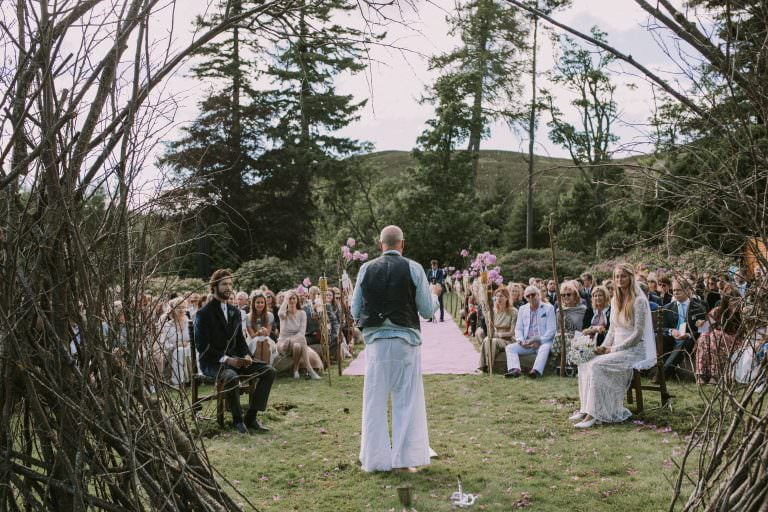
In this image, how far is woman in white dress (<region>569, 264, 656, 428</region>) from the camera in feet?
25.7

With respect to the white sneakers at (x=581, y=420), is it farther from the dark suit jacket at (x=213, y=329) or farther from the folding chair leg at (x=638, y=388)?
the dark suit jacket at (x=213, y=329)

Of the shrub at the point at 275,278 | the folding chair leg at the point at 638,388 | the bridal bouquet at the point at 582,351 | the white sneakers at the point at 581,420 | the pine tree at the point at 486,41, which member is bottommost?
the white sneakers at the point at 581,420

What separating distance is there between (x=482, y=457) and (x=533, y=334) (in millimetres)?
5196

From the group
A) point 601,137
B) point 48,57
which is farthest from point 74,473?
point 601,137

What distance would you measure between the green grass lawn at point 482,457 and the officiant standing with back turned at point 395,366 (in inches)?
8.8

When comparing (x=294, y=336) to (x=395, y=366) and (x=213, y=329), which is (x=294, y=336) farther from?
(x=395, y=366)

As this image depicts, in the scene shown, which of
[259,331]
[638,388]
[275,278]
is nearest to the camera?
[638,388]

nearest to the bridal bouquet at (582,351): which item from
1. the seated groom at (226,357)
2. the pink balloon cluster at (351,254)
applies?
the seated groom at (226,357)

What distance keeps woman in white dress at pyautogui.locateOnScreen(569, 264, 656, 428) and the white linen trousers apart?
2.64 metres

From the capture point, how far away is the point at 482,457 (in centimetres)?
655

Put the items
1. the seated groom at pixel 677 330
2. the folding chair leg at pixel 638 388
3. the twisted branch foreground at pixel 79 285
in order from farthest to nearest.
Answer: the seated groom at pixel 677 330 → the folding chair leg at pixel 638 388 → the twisted branch foreground at pixel 79 285

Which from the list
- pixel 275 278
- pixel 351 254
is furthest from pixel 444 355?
pixel 275 278

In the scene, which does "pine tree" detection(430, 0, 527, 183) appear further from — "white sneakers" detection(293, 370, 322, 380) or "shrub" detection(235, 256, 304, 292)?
"shrub" detection(235, 256, 304, 292)

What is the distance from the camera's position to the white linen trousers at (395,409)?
6102mm
